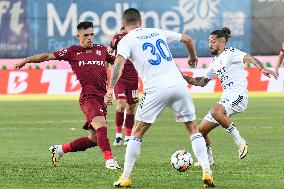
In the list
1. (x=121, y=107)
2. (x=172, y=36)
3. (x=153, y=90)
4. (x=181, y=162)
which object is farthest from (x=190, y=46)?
(x=121, y=107)

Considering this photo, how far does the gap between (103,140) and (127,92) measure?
5185 mm

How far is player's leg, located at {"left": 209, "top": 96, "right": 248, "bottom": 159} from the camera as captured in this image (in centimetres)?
1479

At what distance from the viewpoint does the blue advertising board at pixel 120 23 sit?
4034 cm

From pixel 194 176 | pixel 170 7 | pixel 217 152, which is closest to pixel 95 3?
pixel 170 7

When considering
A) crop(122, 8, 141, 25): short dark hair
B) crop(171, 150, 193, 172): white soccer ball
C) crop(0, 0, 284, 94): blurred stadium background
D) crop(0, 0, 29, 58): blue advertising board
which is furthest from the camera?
crop(0, 0, 284, 94): blurred stadium background

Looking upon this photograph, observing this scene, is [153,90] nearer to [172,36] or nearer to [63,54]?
[172,36]

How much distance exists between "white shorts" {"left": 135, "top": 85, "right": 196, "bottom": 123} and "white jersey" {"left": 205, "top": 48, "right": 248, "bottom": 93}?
3062mm

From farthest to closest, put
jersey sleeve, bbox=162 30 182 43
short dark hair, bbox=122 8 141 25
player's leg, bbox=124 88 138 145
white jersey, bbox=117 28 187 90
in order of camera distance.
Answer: player's leg, bbox=124 88 138 145 → jersey sleeve, bbox=162 30 182 43 → short dark hair, bbox=122 8 141 25 → white jersey, bbox=117 28 187 90

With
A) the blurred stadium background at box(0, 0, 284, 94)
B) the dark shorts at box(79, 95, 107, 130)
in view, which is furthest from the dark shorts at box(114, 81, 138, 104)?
the blurred stadium background at box(0, 0, 284, 94)

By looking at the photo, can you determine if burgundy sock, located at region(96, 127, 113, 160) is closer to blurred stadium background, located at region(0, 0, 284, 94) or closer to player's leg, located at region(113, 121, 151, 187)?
player's leg, located at region(113, 121, 151, 187)

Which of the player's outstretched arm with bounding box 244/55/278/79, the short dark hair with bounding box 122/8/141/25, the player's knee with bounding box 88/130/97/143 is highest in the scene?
the short dark hair with bounding box 122/8/141/25

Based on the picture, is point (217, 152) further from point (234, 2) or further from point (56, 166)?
point (234, 2)

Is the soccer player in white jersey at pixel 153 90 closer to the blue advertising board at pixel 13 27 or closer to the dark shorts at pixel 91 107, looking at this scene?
the dark shorts at pixel 91 107

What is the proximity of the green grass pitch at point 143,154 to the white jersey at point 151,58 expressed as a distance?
4.22ft
